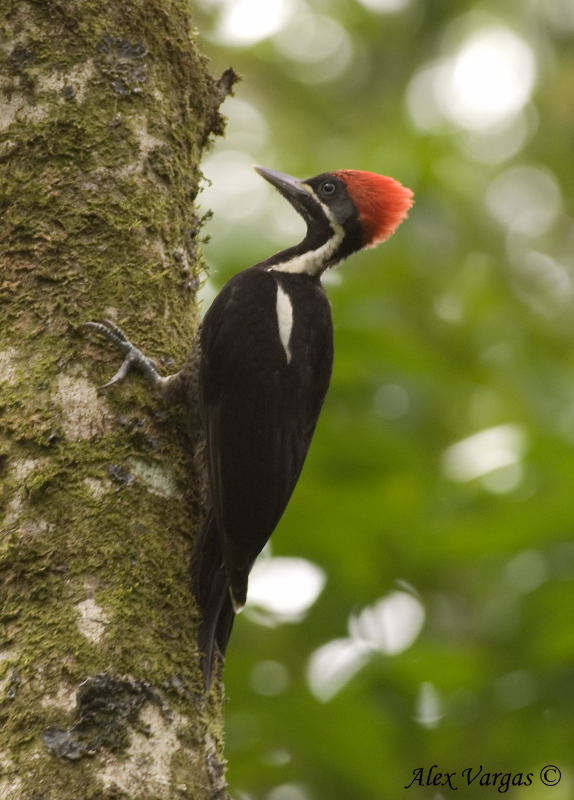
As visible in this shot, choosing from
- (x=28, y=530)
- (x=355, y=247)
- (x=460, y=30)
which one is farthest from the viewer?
(x=460, y=30)

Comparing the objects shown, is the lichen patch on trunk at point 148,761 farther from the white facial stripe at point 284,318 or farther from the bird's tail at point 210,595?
the white facial stripe at point 284,318

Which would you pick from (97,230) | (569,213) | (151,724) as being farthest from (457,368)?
(569,213)

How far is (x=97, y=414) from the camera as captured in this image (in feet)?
9.65

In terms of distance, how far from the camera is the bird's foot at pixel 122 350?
9.87 feet

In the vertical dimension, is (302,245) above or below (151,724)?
above

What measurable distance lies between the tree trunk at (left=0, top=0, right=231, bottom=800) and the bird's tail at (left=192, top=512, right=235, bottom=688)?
0.14ft

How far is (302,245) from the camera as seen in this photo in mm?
4258

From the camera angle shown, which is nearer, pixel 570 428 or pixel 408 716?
pixel 408 716

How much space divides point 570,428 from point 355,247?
1.10 m

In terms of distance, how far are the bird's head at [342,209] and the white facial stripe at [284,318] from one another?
389mm

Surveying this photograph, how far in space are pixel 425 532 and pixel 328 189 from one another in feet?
5.34

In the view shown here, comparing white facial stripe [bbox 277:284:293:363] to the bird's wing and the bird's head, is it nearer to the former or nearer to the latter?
the bird's wing

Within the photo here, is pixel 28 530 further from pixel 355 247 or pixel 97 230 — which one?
pixel 355 247

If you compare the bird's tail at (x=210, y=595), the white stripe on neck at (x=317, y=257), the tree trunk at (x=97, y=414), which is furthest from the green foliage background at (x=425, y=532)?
the tree trunk at (x=97, y=414)
